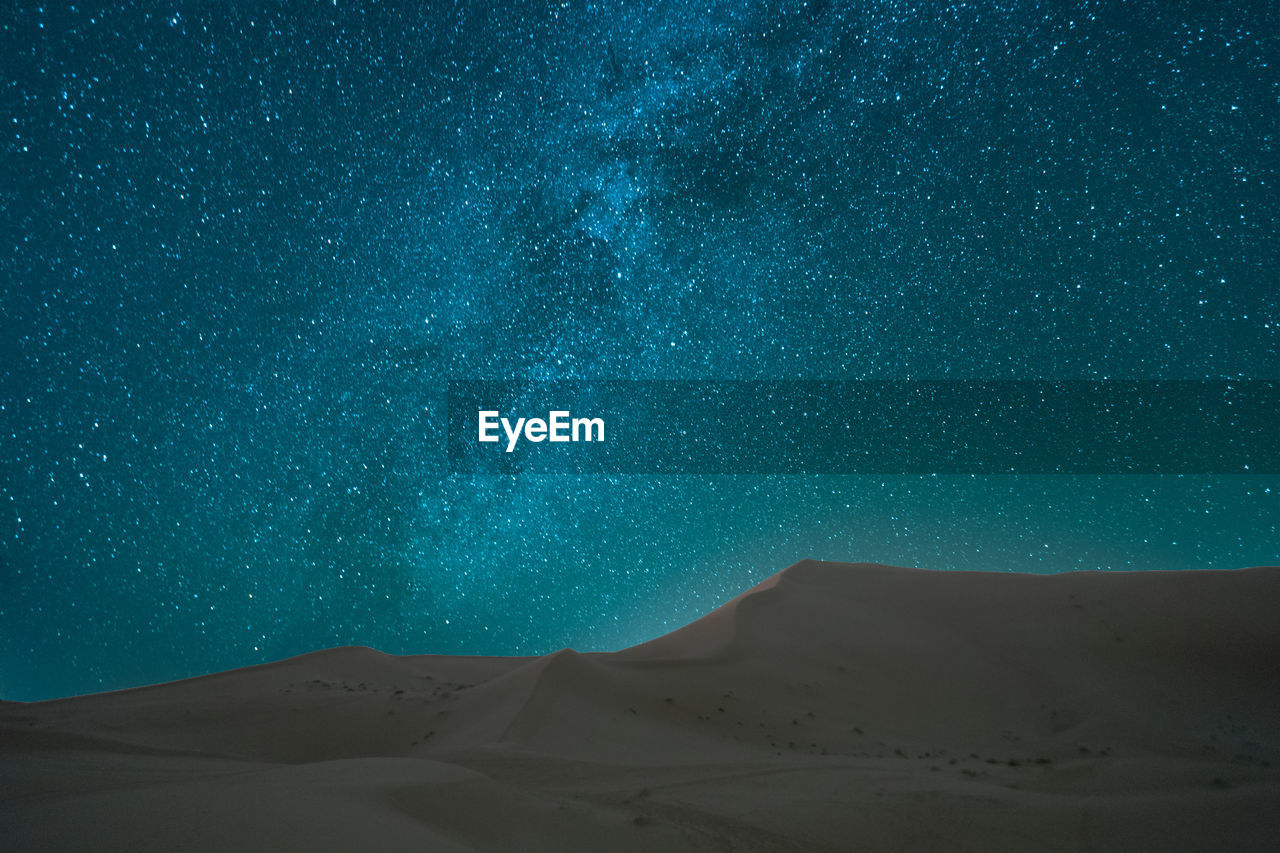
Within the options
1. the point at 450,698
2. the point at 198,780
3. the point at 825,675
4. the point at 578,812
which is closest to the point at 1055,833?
the point at 578,812

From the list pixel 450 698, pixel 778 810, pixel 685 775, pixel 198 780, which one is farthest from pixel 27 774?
pixel 778 810

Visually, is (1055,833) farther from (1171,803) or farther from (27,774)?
(27,774)

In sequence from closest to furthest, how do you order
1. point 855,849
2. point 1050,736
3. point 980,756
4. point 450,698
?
point 855,849, point 980,756, point 1050,736, point 450,698

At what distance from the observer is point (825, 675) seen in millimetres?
9297

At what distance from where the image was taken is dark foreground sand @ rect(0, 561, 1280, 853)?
425 cm

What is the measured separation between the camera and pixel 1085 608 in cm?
1076

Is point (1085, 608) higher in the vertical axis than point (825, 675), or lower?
higher

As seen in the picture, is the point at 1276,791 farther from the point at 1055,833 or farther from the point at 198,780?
the point at 198,780

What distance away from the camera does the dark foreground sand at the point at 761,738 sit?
13.9 feet

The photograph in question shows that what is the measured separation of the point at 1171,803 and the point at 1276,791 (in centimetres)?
97

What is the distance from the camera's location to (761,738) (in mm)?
7305

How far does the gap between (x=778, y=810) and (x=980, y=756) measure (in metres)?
3.28

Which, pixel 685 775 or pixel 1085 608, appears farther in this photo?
pixel 1085 608

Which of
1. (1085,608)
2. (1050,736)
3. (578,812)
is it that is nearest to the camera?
(578,812)
